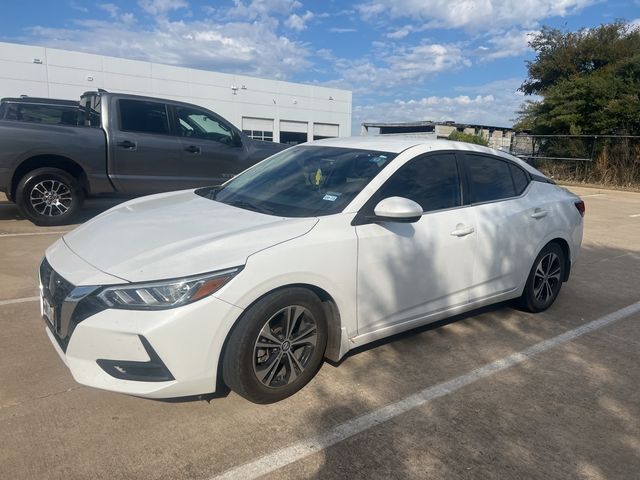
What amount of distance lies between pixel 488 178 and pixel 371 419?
2.38 metres

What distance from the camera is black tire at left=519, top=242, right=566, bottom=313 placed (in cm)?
458

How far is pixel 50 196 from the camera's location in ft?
24.3

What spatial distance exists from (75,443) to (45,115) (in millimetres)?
7597

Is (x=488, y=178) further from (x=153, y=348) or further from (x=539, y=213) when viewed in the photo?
(x=153, y=348)

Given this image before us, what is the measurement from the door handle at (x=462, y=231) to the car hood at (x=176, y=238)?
121cm

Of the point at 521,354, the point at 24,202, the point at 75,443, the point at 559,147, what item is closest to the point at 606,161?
the point at 559,147

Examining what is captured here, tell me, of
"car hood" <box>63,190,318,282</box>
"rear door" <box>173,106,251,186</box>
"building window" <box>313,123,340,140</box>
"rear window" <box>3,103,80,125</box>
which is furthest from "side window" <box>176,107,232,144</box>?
"building window" <box>313,123,340,140</box>

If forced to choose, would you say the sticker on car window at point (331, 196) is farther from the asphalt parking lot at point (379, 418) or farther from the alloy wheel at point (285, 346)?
the asphalt parking lot at point (379, 418)

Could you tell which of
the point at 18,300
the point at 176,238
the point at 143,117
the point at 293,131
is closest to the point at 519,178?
the point at 176,238

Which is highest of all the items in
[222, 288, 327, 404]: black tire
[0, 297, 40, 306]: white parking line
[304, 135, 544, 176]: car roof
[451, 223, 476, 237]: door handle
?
[304, 135, 544, 176]: car roof

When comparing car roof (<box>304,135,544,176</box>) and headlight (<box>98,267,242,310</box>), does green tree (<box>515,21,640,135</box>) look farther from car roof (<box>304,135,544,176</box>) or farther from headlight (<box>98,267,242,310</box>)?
headlight (<box>98,267,242,310</box>)

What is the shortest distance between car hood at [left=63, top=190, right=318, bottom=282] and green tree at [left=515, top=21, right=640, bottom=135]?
19734mm

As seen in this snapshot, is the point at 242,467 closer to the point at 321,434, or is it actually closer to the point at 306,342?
the point at 321,434

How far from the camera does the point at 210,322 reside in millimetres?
2609
